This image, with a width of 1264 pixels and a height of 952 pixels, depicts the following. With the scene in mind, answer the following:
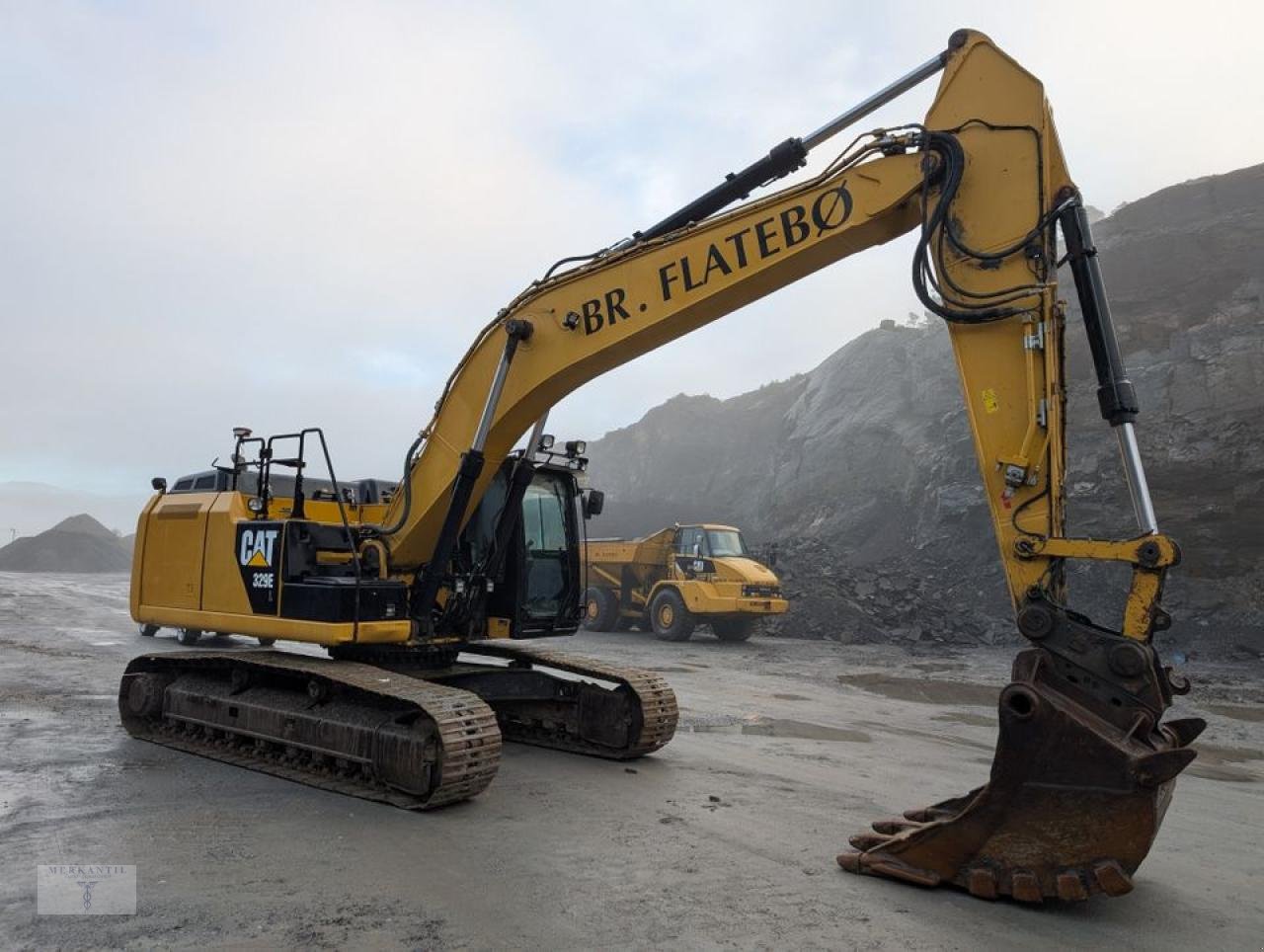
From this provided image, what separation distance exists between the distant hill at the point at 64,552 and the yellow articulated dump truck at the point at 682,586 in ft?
150

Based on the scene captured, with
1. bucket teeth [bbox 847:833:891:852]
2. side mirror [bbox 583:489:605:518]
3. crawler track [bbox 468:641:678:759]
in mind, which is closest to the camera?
bucket teeth [bbox 847:833:891:852]

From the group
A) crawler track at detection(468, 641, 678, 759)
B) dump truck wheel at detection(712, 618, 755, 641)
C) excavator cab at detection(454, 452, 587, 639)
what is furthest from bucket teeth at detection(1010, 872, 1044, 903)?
dump truck wheel at detection(712, 618, 755, 641)

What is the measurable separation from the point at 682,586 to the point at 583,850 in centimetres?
1360

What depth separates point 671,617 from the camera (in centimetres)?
1875

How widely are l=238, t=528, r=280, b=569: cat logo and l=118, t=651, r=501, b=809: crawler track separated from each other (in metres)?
0.72

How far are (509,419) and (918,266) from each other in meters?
3.11

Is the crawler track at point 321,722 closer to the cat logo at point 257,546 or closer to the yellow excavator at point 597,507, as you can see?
the yellow excavator at point 597,507

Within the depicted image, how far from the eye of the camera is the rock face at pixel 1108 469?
1814 cm

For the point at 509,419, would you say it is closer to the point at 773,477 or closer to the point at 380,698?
the point at 380,698

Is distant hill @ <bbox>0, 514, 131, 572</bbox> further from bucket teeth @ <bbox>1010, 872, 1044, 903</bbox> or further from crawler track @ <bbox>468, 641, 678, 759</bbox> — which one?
bucket teeth @ <bbox>1010, 872, 1044, 903</bbox>

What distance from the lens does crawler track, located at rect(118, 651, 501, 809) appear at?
5676 mm

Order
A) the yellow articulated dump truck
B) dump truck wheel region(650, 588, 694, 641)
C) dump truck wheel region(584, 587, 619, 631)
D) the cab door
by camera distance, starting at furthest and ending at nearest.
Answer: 1. dump truck wheel region(584, 587, 619, 631)
2. dump truck wheel region(650, 588, 694, 641)
3. the yellow articulated dump truck
4. the cab door

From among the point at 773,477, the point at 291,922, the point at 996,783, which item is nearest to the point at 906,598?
the point at 996,783

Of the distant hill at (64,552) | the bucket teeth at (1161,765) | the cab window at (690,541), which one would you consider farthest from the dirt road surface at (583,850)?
the distant hill at (64,552)
